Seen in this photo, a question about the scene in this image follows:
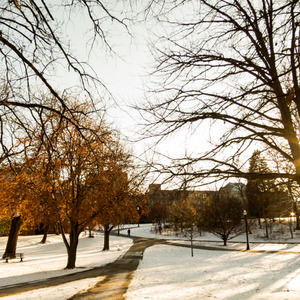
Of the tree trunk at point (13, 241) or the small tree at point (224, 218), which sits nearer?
the tree trunk at point (13, 241)

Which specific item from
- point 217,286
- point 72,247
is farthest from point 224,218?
point 217,286

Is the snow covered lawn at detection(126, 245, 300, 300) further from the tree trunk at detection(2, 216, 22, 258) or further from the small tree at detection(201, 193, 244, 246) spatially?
the tree trunk at detection(2, 216, 22, 258)

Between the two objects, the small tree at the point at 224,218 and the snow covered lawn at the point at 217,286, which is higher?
the small tree at the point at 224,218

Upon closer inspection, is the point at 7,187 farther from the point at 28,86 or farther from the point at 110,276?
the point at 28,86

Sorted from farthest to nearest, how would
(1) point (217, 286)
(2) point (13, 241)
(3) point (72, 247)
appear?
(2) point (13, 241)
(3) point (72, 247)
(1) point (217, 286)

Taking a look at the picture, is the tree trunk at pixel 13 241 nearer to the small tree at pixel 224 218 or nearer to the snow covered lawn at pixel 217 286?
the snow covered lawn at pixel 217 286

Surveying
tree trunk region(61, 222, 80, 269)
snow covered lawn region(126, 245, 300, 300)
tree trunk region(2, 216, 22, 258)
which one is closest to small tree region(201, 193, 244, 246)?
snow covered lawn region(126, 245, 300, 300)

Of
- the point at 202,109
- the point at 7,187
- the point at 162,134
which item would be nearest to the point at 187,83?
the point at 202,109

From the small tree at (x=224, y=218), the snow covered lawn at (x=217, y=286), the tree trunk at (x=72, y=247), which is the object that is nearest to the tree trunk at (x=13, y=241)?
the tree trunk at (x=72, y=247)

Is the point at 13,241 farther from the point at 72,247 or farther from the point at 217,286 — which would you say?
the point at 217,286

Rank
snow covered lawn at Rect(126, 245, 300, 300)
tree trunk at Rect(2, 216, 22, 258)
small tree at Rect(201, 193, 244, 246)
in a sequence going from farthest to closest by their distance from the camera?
small tree at Rect(201, 193, 244, 246)
tree trunk at Rect(2, 216, 22, 258)
snow covered lawn at Rect(126, 245, 300, 300)

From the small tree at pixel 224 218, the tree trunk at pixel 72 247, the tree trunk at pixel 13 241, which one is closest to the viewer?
the tree trunk at pixel 72 247

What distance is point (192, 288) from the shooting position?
28.2ft

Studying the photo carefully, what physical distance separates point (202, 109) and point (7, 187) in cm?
1113
